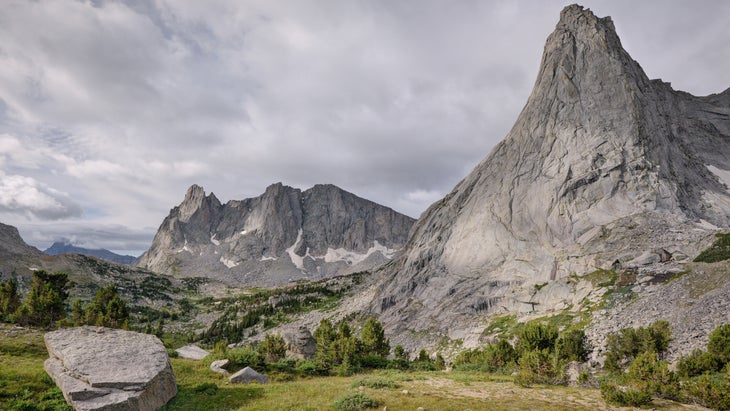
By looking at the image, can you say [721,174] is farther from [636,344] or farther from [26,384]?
[26,384]

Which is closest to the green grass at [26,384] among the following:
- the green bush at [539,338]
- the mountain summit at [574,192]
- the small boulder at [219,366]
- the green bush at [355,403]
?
the small boulder at [219,366]

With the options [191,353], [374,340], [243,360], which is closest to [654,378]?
[243,360]

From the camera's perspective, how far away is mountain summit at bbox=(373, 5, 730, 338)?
6981cm

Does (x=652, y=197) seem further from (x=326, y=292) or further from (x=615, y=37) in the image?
(x=326, y=292)

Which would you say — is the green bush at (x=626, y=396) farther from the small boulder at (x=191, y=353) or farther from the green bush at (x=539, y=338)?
the small boulder at (x=191, y=353)

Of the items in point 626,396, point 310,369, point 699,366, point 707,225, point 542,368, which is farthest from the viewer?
point 707,225

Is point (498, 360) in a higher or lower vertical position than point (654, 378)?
lower

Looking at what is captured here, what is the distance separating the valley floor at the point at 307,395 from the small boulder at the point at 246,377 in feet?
2.76

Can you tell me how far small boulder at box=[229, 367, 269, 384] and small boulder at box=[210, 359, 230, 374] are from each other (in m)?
2.69

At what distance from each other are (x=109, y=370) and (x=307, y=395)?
35.5ft

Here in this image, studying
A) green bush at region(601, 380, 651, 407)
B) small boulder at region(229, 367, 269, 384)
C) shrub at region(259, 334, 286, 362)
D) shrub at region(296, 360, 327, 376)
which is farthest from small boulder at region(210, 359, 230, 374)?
green bush at region(601, 380, 651, 407)

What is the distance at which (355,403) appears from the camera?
16.9 metres

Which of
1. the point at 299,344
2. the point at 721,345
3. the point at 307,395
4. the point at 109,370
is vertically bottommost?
the point at 299,344

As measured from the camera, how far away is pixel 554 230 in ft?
265
